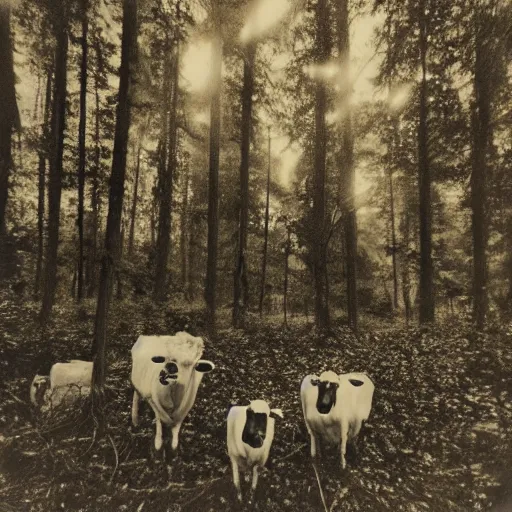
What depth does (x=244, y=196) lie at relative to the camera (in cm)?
229

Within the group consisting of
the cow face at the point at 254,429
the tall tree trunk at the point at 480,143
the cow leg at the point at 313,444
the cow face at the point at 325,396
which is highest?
the tall tree trunk at the point at 480,143

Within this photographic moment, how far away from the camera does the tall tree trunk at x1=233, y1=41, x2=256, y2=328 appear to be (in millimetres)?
2230

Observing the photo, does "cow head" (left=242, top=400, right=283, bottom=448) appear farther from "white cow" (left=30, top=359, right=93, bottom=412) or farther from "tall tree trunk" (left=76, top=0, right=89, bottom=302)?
"tall tree trunk" (left=76, top=0, right=89, bottom=302)

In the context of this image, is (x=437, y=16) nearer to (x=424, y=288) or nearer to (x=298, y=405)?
(x=424, y=288)

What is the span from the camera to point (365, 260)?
226 centimetres

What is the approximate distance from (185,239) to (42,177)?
0.84m

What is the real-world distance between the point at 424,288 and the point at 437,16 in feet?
5.43

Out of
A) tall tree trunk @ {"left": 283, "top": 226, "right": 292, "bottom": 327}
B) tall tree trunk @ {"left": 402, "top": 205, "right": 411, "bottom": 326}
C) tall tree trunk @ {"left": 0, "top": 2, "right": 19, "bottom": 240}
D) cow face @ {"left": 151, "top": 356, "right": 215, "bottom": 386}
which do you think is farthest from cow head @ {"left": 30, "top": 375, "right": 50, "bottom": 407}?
tall tree trunk @ {"left": 402, "top": 205, "right": 411, "bottom": 326}

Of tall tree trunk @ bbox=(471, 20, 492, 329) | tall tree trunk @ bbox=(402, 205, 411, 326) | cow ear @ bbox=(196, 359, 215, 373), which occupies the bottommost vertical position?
cow ear @ bbox=(196, 359, 215, 373)

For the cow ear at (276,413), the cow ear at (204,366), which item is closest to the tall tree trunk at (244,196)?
the cow ear at (204,366)

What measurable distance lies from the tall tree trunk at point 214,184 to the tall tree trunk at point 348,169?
73 cm

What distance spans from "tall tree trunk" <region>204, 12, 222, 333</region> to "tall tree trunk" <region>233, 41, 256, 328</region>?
0.43 ft

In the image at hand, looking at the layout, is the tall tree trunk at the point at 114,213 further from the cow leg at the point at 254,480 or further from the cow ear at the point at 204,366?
the cow leg at the point at 254,480

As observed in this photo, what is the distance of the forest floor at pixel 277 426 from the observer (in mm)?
2029
